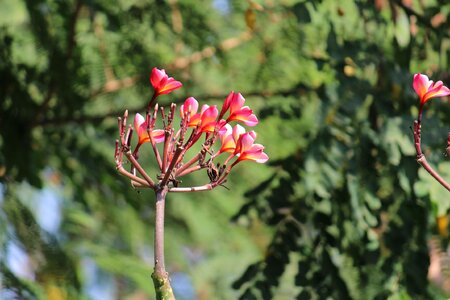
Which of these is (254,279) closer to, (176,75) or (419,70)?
(419,70)

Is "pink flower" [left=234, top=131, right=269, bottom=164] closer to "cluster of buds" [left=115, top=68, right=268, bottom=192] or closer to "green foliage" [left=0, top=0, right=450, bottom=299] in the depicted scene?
"cluster of buds" [left=115, top=68, right=268, bottom=192]

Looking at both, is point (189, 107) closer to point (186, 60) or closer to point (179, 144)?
point (179, 144)

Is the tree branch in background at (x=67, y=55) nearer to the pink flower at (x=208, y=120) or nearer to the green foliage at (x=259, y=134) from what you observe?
the green foliage at (x=259, y=134)

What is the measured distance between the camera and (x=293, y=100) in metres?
3.11

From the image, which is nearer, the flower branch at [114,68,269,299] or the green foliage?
the flower branch at [114,68,269,299]

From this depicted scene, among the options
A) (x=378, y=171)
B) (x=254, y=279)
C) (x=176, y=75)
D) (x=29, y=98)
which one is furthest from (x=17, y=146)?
(x=378, y=171)

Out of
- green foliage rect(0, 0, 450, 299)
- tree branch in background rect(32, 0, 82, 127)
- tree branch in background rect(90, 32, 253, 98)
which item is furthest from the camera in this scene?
tree branch in background rect(90, 32, 253, 98)

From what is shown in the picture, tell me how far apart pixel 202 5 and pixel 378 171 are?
118 centimetres

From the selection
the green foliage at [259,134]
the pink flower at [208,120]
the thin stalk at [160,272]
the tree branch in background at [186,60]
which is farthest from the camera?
the tree branch in background at [186,60]

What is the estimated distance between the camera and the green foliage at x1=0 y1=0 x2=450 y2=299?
251 centimetres

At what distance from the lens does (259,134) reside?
136 inches

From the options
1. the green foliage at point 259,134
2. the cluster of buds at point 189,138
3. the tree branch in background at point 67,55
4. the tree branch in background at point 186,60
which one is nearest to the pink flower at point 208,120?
the cluster of buds at point 189,138

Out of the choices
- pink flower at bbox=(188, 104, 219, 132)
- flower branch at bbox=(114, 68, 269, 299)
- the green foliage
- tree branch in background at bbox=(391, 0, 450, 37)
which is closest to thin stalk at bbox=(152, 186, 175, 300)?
flower branch at bbox=(114, 68, 269, 299)

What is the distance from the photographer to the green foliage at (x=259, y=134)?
2510 mm
